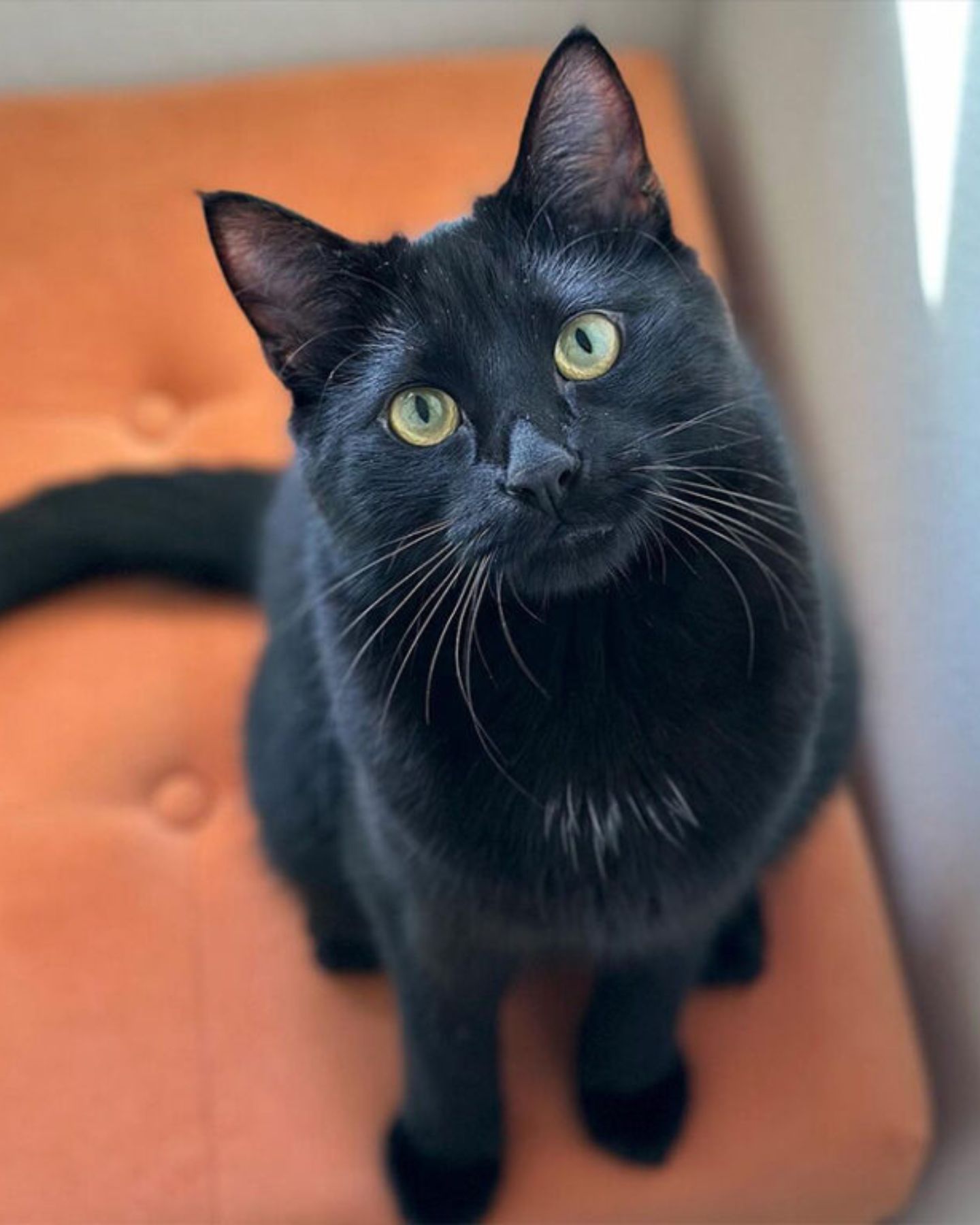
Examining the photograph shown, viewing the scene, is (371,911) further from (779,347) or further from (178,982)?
(779,347)

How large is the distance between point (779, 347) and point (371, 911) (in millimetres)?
626

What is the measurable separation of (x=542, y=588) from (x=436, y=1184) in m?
0.45

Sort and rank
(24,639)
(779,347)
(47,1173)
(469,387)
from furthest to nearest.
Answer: (779,347), (24,639), (47,1173), (469,387)

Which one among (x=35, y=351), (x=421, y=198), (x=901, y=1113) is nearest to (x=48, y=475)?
(x=35, y=351)

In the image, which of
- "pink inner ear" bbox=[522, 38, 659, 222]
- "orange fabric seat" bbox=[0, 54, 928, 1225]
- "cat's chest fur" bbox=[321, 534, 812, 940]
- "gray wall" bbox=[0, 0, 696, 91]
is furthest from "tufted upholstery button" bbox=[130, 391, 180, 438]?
"pink inner ear" bbox=[522, 38, 659, 222]

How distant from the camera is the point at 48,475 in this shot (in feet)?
3.56

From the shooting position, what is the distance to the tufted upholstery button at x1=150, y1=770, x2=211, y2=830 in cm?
99

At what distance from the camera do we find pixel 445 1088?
0.84 metres

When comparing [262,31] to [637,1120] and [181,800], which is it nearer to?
[181,800]

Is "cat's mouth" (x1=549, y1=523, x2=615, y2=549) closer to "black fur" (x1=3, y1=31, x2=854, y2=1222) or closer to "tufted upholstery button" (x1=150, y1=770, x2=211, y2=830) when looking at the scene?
"black fur" (x1=3, y1=31, x2=854, y2=1222)

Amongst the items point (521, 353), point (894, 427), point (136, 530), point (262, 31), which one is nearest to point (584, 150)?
point (521, 353)

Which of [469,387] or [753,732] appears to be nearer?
[469,387]

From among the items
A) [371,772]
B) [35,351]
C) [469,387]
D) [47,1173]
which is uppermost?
[469,387]

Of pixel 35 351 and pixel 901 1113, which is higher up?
pixel 35 351
